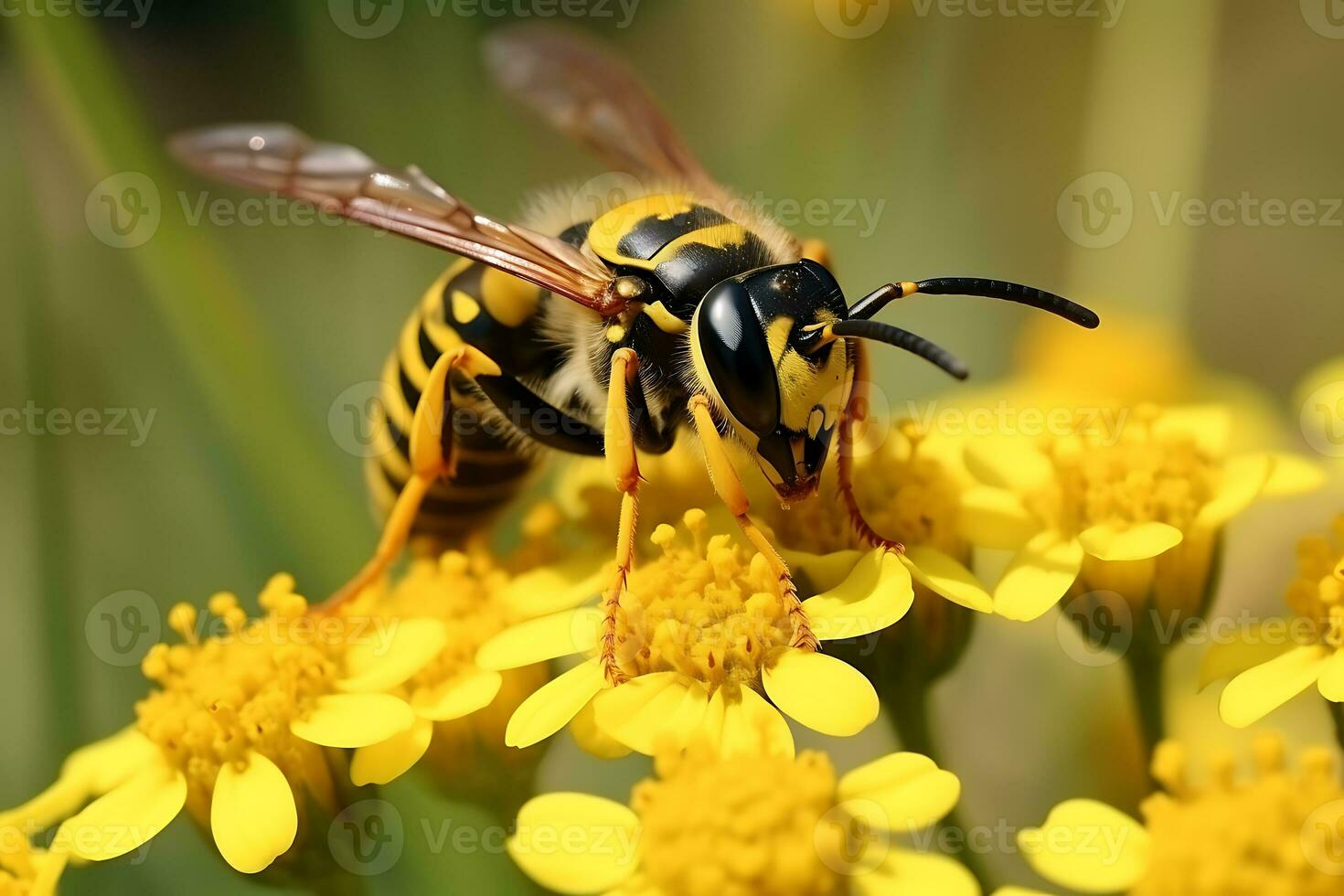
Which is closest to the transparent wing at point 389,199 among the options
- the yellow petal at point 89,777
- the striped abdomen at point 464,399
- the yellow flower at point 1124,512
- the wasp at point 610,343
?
the wasp at point 610,343

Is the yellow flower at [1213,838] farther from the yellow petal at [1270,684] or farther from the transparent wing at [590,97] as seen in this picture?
the transparent wing at [590,97]

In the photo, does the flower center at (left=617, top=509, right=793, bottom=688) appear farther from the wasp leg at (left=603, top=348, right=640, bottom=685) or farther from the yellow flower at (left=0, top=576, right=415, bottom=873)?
the yellow flower at (left=0, top=576, right=415, bottom=873)

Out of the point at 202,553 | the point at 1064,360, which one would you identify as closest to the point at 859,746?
the point at 1064,360

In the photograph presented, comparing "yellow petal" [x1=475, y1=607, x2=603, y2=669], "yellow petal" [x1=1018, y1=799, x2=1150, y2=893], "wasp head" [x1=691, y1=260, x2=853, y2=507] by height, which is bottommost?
"yellow petal" [x1=1018, y1=799, x2=1150, y2=893]

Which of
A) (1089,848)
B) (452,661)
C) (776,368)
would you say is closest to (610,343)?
(776,368)

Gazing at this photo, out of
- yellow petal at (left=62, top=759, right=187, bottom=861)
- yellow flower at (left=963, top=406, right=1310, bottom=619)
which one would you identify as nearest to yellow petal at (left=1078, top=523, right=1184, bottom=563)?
yellow flower at (left=963, top=406, right=1310, bottom=619)

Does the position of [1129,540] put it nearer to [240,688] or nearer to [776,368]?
[776,368]
